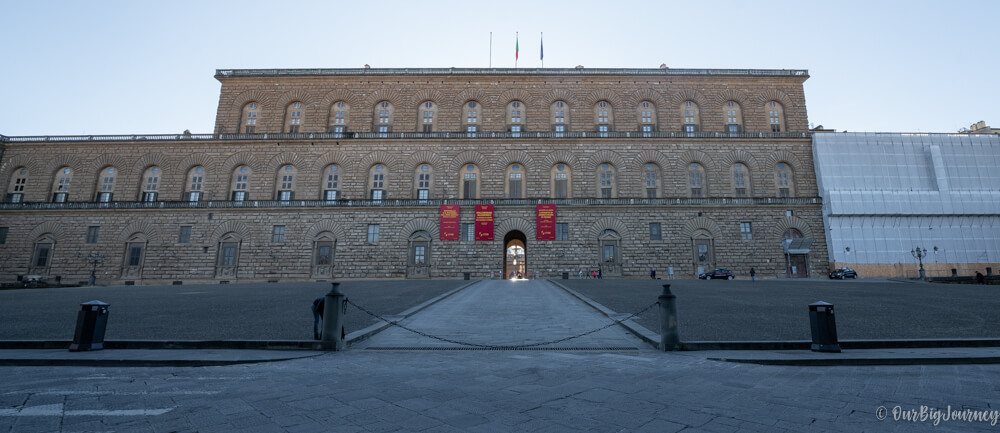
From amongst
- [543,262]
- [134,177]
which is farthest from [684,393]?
[134,177]

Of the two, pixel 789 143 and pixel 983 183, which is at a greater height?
pixel 789 143

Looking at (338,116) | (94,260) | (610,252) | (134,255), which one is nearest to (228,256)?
(134,255)

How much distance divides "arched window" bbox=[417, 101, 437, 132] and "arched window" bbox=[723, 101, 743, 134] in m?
21.9

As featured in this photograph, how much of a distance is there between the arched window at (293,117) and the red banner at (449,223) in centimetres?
1331

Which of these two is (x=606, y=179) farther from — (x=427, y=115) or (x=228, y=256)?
(x=228, y=256)

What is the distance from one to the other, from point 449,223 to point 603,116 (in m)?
14.1

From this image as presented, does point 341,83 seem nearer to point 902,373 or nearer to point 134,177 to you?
point 134,177

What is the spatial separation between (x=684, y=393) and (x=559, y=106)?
2995 cm

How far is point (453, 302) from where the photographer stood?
11.5 m

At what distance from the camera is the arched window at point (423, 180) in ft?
96.4

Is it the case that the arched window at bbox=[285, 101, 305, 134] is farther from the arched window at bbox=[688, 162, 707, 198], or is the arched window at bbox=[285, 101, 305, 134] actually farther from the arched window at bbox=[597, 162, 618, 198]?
the arched window at bbox=[688, 162, 707, 198]

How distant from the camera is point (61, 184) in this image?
29719 millimetres

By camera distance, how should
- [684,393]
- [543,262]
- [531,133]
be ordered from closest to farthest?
1. [684,393]
2. [543,262]
3. [531,133]

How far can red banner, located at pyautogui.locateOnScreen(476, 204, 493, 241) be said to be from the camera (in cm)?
2800
